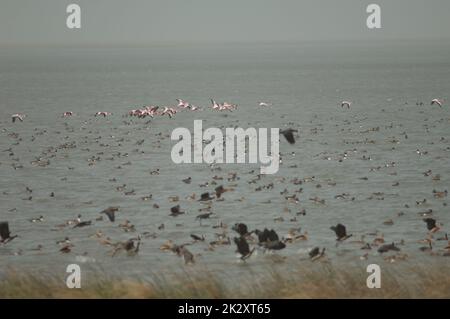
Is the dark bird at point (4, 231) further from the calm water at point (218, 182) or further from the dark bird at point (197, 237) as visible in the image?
the dark bird at point (197, 237)

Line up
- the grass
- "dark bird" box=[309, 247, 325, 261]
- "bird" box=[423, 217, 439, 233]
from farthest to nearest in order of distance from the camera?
"bird" box=[423, 217, 439, 233] < "dark bird" box=[309, 247, 325, 261] < the grass

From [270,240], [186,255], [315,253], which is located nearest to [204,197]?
[186,255]

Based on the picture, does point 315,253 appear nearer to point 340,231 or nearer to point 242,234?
point 340,231

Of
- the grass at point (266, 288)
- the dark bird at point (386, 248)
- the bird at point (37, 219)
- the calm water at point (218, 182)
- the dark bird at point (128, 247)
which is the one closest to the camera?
the grass at point (266, 288)

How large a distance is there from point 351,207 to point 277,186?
5675 millimetres

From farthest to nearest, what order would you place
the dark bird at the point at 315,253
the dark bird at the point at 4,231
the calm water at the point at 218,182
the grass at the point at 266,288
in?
1. the calm water at the point at 218,182
2. the dark bird at the point at 4,231
3. the dark bird at the point at 315,253
4. the grass at the point at 266,288

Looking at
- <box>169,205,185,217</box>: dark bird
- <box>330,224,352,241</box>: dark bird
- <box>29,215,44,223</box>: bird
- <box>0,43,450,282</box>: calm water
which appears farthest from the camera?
<box>29,215,44,223</box>: bird

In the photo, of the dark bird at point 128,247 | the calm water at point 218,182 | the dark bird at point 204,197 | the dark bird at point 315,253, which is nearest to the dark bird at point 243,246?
the calm water at point 218,182

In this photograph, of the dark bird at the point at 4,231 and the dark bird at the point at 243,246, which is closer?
the dark bird at the point at 243,246

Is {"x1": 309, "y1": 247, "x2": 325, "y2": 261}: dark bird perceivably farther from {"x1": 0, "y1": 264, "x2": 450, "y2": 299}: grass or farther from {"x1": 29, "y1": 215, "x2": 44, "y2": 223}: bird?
{"x1": 29, "y1": 215, "x2": 44, "y2": 223}: bird

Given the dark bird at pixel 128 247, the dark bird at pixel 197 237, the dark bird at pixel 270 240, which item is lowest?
the dark bird at pixel 128 247

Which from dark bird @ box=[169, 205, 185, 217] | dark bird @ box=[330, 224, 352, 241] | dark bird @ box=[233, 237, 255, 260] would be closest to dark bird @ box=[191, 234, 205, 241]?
dark bird @ box=[233, 237, 255, 260]

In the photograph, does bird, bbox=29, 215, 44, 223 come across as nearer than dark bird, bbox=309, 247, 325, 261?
No
